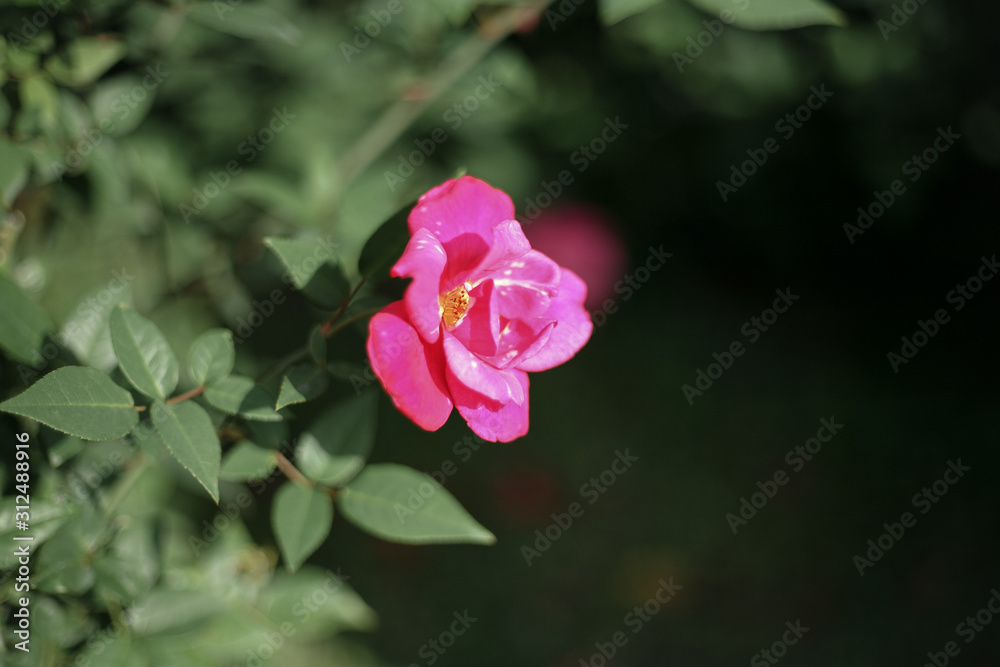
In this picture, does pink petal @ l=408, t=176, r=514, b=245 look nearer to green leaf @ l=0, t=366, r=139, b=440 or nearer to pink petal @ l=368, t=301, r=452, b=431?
pink petal @ l=368, t=301, r=452, b=431

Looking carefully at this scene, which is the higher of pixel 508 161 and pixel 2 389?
pixel 508 161

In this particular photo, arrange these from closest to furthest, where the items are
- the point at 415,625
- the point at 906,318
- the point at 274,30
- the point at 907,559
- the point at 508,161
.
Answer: the point at 274,30
the point at 508,161
the point at 415,625
the point at 907,559
the point at 906,318

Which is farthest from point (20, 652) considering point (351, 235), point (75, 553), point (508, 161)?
point (508, 161)

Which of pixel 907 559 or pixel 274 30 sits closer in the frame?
pixel 274 30

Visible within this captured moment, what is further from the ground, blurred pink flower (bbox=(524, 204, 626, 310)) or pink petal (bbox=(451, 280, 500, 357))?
pink petal (bbox=(451, 280, 500, 357))

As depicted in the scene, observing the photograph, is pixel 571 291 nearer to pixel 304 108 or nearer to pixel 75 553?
pixel 75 553

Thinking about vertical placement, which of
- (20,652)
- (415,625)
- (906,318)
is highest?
(906,318)

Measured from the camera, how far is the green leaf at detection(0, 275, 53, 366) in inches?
37.3

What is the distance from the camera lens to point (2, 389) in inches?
41.3

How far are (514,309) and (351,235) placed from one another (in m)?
0.53
